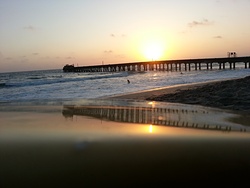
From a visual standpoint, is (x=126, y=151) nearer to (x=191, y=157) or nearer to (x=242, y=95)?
(x=191, y=157)

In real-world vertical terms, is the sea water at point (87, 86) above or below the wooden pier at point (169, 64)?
below

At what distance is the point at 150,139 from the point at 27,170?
1.75m

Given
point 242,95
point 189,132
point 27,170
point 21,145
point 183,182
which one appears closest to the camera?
point 183,182

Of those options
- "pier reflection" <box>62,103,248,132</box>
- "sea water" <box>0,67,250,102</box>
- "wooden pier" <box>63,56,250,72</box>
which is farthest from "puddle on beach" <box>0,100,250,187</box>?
"wooden pier" <box>63,56,250,72</box>

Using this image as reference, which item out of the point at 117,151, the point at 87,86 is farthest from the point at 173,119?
the point at 87,86

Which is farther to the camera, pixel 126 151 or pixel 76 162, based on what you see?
pixel 126 151

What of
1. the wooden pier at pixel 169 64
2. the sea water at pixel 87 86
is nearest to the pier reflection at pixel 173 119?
the sea water at pixel 87 86

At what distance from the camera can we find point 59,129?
5.34m

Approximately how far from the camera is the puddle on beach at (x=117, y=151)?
11.7 feet

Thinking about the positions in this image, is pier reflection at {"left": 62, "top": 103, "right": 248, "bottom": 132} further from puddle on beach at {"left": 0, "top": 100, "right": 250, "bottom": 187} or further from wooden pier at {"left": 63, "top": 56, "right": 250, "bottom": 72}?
wooden pier at {"left": 63, "top": 56, "right": 250, "bottom": 72}

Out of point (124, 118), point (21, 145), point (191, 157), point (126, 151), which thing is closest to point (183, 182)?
point (191, 157)

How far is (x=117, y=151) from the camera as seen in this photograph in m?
4.12

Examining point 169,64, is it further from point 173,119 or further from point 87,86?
point 173,119

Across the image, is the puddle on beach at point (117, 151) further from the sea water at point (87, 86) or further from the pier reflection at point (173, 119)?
the sea water at point (87, 86)
